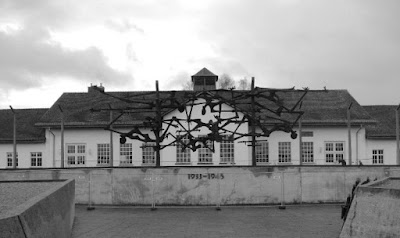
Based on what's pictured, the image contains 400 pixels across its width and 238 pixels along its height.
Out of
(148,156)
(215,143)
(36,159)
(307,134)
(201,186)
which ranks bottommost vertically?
(201,186)

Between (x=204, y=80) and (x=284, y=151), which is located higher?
(x=204, y=80)

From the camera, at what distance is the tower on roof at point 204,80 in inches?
2244

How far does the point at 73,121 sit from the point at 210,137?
1001 inches

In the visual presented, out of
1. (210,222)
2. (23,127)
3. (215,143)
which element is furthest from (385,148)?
(210,222)

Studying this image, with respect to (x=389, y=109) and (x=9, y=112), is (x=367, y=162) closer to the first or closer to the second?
(x=389, y=109)

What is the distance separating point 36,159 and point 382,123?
1282 inches

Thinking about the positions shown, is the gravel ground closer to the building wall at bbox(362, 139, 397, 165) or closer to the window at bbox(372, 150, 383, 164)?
the building wall at bbox(362, 139, 397, 165)

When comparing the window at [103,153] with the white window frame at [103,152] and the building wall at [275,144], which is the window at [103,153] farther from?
the building wall at [275,144]

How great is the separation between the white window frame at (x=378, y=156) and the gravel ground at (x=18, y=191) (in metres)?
38.2

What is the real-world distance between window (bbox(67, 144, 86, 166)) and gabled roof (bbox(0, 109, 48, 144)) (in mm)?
3083

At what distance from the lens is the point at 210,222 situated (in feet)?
58.9

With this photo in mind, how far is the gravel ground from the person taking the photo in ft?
43.5

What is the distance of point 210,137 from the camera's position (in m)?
25.2

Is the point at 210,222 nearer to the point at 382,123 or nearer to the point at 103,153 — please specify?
the point at 103,153
